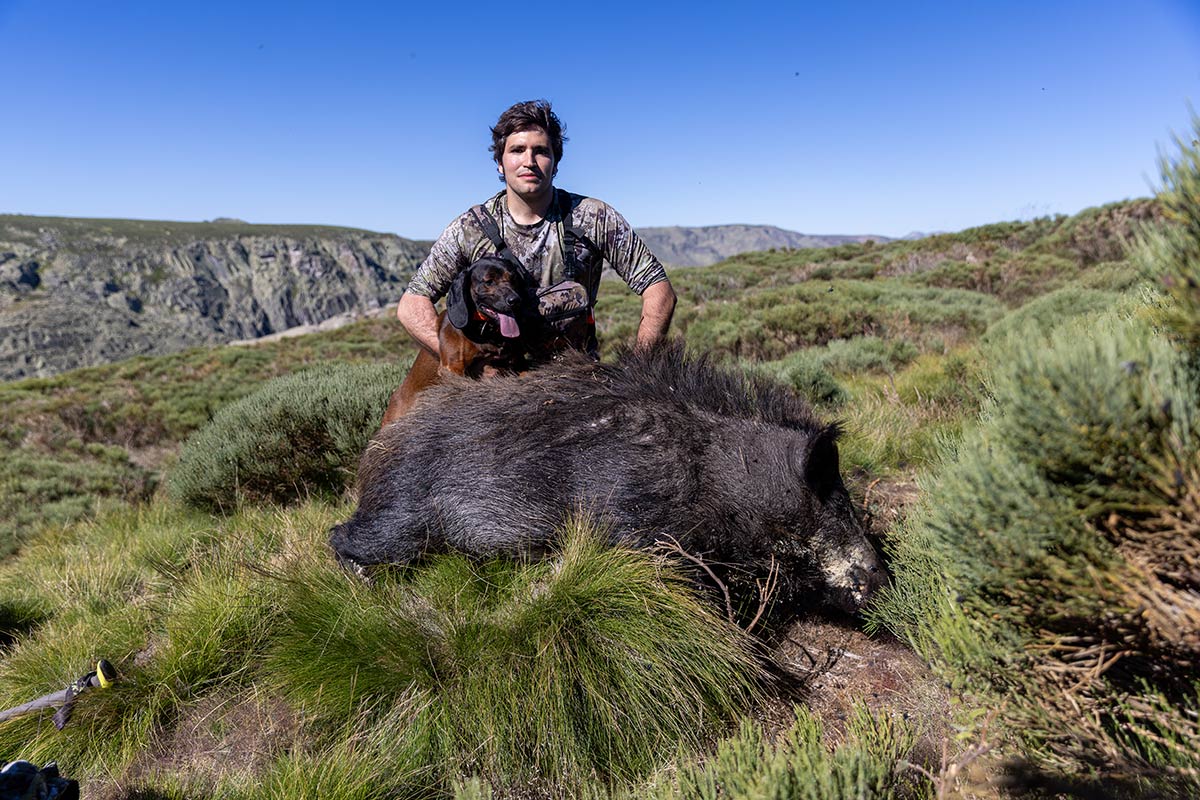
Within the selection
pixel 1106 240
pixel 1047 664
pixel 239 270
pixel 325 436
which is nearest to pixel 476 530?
pixel 1047 664

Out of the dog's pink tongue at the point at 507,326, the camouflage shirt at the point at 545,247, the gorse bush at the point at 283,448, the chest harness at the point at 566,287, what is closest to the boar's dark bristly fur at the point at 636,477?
the dog's pink tongue at the point at 507,326

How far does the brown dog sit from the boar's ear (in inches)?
65.9

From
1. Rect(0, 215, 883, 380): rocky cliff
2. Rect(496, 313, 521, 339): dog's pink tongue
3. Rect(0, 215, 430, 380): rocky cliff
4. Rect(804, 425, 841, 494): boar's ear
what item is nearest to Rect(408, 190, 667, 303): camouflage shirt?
Rect(496, 313, 521, 339): dog's pink tongue

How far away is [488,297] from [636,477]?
147cm

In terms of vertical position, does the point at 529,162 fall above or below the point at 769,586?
Result: above

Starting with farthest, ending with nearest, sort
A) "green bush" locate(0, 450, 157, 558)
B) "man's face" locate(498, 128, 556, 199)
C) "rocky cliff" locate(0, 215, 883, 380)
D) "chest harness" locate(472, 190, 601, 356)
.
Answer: "rocky cliff" locate(0, 215, 883, 380) → "green bush" locate(0, 450, 157, 558) → "man's face" locate(498, 128, 556, 199) → "chest harness" locate(472, 190, 601, 356)

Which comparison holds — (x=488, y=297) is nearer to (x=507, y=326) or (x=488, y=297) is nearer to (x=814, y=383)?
(x=507, y=326)

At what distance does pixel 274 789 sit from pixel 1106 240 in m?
20.3

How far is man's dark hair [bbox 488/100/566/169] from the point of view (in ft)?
13.1

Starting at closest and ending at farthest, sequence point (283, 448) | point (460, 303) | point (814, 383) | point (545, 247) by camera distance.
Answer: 1. point (460, 303)
2. point (545, 247)
3. point (283, 448)
4. point (814, 383)

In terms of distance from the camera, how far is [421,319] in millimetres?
3980

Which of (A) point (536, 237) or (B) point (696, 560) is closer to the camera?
(B) point (696, 560)

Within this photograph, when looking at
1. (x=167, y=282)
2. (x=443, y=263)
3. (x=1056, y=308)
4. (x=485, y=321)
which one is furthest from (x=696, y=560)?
Result: (x=167, y=282)

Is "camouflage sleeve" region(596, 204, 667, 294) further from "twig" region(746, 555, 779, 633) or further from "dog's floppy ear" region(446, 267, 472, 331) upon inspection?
"twig" region(746, 555, 779, 633)
